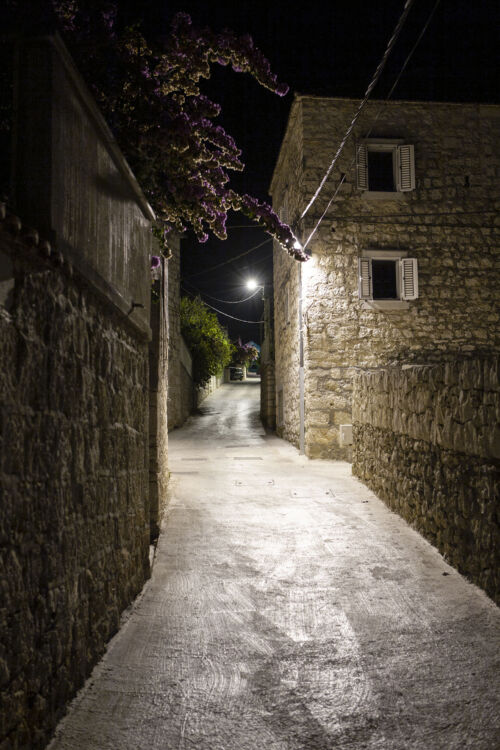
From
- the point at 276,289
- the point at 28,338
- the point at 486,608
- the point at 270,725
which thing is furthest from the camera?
the point at 276,289

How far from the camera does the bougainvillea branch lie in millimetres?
3740

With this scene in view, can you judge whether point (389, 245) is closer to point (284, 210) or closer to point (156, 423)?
point (284, 210)

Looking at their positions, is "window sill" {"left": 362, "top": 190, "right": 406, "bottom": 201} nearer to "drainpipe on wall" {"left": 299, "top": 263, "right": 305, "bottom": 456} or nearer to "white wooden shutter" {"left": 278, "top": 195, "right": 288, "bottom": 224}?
"drainpipe on wall" {"left": 299, "top": 263, "right": 305, "bottom": 456}

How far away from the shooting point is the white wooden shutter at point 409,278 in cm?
1136

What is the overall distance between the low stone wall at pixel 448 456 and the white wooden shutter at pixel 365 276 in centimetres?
491

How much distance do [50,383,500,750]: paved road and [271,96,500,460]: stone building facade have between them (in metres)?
5.77

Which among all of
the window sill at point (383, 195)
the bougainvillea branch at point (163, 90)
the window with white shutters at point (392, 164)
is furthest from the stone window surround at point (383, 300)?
the bougainvillea branch at point (163, 90)

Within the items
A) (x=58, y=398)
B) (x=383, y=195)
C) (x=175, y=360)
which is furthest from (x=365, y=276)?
(x=58, y=398)

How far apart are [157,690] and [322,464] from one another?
25.9 feet

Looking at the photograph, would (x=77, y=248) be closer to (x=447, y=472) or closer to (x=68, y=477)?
(x=68, y=477)

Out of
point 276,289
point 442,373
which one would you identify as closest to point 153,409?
point 442,373

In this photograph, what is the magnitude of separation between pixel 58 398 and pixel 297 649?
83.9 inches

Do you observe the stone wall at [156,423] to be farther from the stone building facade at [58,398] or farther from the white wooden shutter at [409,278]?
the white wooden shutter at [409,278]

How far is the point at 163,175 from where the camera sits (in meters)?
4.50
